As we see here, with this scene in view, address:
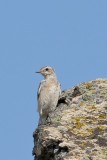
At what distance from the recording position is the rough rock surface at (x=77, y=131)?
10.1 m

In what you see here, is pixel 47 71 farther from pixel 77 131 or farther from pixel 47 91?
pixel 77 131

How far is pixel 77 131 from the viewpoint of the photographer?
10977mm

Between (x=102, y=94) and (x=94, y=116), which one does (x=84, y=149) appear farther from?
(x=102, y=94)

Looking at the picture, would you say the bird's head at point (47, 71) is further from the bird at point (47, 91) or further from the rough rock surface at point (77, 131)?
the rough rock surface at point (77, 131)

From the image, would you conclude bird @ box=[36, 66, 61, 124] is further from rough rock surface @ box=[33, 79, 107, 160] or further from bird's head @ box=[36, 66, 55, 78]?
rough rock surface @ box=[33, 79, 107, 160]

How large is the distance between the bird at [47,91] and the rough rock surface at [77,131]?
4762 millimetres

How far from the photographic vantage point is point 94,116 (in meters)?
11.7

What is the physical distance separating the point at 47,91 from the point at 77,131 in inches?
368

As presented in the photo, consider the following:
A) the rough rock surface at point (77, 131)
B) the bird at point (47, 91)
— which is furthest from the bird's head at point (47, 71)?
the rough rock surface at point (77, 131)

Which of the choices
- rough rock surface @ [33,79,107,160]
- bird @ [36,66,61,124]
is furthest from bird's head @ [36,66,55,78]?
rough rock surface @ [33,79,107,160]

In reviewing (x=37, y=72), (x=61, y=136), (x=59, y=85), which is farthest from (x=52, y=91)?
(x=61, y=136)

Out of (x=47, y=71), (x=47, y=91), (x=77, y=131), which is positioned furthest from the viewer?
(x=47, y=71)

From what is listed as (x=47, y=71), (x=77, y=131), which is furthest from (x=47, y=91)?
(x=77, y=131)

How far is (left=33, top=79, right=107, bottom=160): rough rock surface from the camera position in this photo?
1007 cm
